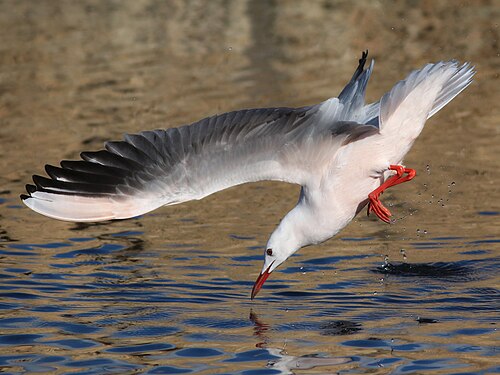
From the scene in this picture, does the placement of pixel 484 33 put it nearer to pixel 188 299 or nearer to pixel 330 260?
pixel 330 260

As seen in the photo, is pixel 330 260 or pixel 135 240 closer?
pixel 330 260

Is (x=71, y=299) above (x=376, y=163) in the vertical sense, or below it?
below

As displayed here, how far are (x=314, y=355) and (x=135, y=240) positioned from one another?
2893 millimetres

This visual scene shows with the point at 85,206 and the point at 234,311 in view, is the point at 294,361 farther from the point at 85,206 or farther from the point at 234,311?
the point at 85,206

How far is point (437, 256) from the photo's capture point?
28.5 ft

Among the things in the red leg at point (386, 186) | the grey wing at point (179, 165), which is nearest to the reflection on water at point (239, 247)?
the red leg at point (386, 186)

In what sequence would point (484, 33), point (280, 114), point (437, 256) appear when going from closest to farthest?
point (280, 114)
point (437, 256)
point (484, 33)

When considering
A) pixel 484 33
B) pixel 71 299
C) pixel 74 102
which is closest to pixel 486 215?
pixel 71 299

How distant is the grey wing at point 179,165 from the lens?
679 cm

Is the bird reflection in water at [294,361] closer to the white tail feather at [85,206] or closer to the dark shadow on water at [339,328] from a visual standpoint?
the dark shadow on water at [339,328]

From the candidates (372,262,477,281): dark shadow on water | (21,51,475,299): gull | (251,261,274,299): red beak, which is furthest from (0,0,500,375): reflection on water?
(21,51,475,299): gull

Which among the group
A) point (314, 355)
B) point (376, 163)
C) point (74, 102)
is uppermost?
point (74, 102)

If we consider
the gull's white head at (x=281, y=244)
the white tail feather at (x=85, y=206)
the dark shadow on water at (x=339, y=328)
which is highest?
the white tail feather at (x=85, y=206)

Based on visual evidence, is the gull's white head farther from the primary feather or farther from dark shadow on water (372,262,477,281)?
dark shadow on water (372,262,477,281)
